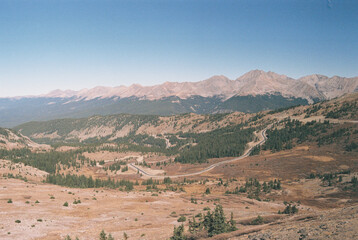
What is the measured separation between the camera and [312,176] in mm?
107812

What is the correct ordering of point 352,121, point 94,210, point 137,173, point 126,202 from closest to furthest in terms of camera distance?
point 94,210
point 126,202
point 137,173
point 352,121

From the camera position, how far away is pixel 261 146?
189250mm

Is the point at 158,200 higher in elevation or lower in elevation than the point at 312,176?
higher

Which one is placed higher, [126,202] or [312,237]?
[312,237]

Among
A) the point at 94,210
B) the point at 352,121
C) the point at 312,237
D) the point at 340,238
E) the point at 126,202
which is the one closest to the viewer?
the point at 340,238

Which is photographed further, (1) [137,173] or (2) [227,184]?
(1) [137,173]

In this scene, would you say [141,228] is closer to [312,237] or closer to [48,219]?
[48,219]

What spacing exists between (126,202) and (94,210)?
34.1 ft

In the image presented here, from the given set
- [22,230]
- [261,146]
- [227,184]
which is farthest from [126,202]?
[261,146]

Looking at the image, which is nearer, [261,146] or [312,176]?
[312,176]

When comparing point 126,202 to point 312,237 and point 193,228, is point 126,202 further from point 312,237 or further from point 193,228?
point 312,237

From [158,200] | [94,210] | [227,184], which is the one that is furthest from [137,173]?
[94,210]

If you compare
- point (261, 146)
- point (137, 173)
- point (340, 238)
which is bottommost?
point (137, 173)

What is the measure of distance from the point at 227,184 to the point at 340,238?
291 feet
